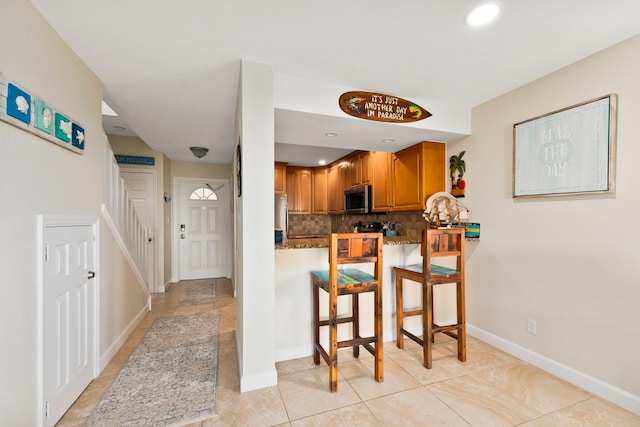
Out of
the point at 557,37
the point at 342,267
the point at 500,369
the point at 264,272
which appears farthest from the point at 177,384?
the point at 557,37

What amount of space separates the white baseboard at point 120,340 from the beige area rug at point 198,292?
0.62m

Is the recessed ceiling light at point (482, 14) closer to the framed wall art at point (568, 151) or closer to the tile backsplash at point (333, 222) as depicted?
the framed wall art at point (568, 151)

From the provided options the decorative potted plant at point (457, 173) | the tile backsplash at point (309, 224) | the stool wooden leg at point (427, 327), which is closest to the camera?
A: the stool wooden leg at point (427, 327)

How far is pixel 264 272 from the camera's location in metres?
1.91

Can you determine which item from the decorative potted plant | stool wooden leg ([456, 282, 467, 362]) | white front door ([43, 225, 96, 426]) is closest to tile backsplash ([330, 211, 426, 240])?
the decorative potted plant

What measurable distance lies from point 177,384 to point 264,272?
3.53ft

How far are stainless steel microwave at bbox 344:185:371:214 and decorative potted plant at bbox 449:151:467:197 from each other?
4.20 feet

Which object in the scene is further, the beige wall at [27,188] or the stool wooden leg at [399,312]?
the stool wooden leg at [399,312]

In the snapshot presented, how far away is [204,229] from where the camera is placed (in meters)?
5.21

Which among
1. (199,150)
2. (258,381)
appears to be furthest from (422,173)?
(199,150)

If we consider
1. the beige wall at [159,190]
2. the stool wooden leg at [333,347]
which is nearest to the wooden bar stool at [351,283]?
the stool wooden leg at [333,347]

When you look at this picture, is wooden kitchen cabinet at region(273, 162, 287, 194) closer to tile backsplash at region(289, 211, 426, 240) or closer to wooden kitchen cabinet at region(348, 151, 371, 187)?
tile backsplash at region(289, 211, 426, 240)

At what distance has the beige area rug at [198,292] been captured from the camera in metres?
3.90

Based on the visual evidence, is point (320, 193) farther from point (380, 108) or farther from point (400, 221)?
point (380, 108)
